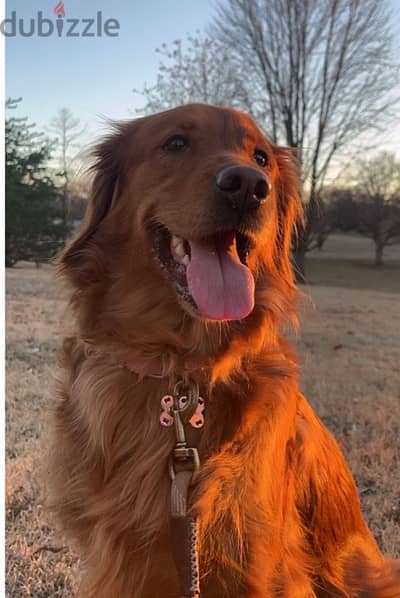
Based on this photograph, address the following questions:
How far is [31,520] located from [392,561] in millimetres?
1679

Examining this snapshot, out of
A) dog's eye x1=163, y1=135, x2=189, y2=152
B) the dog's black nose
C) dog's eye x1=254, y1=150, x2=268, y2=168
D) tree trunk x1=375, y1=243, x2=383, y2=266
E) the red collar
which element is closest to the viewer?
the dog's black nose

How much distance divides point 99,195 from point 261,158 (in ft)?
2.14

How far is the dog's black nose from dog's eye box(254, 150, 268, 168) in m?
0.44

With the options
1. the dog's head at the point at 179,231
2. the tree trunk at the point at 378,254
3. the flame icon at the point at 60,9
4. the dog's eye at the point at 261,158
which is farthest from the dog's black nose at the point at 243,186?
the tree trunk at the point at 378,254

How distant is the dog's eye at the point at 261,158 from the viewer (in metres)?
2.20

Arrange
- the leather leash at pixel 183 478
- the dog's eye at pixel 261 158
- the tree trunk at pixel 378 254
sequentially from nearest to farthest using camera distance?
1. the leather leash at pixel 183 478
2. the dog's eye at pixel 261 158
3. the tree trunk at pixel 378 254

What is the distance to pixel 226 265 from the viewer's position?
1.86m

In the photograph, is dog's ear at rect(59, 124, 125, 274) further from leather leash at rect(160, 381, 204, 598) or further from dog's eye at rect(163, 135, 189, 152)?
leather leash at rect(160, 381, 204, 598)

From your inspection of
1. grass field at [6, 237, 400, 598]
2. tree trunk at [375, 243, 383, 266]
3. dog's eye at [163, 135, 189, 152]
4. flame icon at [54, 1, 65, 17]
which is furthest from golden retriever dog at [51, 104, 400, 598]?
tree trunk at [375, 243, 383, 266]

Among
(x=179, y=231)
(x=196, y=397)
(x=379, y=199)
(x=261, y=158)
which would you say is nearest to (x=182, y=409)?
(x=196, y=397)

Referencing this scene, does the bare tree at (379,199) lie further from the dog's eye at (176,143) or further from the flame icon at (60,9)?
the dog's eye at (176,143)

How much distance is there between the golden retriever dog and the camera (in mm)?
1701

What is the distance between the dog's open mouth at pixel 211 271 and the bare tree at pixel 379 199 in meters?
8.01

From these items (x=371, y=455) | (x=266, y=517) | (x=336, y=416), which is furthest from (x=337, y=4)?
(x=266, y=517)
